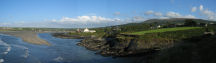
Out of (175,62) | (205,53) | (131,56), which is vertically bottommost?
(131,56)

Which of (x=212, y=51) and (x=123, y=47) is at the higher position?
(x=212, y=51)

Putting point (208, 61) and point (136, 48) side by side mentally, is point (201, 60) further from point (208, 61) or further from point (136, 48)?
point (136, 48)

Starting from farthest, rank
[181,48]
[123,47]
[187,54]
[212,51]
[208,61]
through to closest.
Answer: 1. [123,47]
2. [181,48]
3. [187,54]
4. [212,51]
5. [208,61]

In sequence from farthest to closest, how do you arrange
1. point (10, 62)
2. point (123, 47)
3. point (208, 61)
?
point (123, 47) < point (10, 62) < point (208, 61)

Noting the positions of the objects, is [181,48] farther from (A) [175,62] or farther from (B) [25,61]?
(B) [25,61]

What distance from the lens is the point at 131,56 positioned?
138 feet

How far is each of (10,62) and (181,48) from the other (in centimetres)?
3003

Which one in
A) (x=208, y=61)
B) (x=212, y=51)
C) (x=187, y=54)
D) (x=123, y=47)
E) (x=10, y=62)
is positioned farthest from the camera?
(x=123, y=47)

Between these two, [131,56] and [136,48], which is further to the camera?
[136,48]

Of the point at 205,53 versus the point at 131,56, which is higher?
the point at 205,53

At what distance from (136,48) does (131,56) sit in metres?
8.13

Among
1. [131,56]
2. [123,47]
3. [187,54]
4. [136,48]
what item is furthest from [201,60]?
[123,47]

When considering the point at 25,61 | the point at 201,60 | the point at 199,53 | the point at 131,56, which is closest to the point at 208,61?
the point at 201,60

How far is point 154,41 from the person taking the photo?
164 feet
